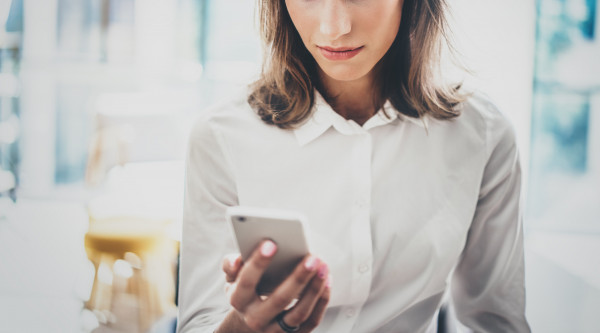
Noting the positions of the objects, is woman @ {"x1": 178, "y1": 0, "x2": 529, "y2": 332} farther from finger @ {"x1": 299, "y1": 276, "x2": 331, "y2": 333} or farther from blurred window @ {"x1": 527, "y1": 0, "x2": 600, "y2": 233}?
blurred window @ {"x1": 527, "y1": 0, "x2": 600, "y2": 233}

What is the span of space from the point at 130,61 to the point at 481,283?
367 cm

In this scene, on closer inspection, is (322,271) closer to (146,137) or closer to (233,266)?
(233,266)

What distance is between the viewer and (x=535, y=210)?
9.42ft

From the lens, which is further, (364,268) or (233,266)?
(364,268)

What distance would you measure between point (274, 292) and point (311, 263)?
0.08 meters

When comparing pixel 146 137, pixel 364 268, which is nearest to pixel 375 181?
pixel 364 268

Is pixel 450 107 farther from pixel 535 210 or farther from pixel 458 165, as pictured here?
pixel 535 210

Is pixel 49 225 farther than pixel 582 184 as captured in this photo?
Yes

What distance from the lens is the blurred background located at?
2529mm

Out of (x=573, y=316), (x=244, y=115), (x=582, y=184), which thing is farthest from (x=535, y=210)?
(x=244, y=115)

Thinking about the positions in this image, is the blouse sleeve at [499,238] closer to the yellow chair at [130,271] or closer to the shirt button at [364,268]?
the shirt button at [364,268]

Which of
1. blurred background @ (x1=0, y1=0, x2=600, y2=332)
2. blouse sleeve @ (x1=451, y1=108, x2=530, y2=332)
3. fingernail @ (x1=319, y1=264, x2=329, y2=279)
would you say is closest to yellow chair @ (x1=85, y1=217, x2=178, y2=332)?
blurred background @ (x1=0, y1=0, x2=600, y2=332)

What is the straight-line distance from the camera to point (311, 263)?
0.68m

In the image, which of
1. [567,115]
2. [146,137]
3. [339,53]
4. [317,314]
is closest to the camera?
[317,314]
